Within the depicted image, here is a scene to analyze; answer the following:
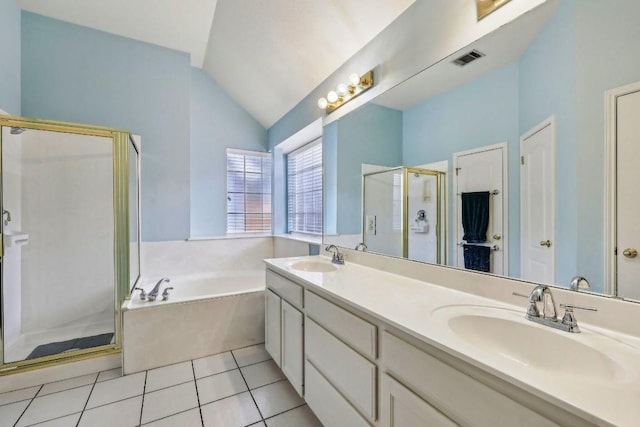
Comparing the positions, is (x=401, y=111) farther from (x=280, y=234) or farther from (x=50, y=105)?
(x=50, y=105)

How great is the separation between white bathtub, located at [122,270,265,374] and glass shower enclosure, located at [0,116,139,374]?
0.21m

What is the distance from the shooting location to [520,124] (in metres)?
1.14

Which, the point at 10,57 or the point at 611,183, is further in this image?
the point at 10,57

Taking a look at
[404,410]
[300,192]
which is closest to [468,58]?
[404,410]

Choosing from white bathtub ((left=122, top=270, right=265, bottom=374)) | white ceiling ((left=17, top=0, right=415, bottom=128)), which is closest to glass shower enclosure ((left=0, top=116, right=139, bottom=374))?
white bathtub ((left=122, top=270, right=265, bottom=374))

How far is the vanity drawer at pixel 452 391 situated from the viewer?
2.10 ft

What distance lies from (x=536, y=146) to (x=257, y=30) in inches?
96.5

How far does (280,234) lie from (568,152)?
3.21m

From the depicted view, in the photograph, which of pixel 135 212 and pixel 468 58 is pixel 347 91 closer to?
pixel 468 58

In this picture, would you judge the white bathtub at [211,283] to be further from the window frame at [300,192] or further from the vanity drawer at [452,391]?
the vanity drawer at [452,391]

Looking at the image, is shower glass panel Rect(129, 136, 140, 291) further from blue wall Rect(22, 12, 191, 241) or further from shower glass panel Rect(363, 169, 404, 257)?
shower glass panel Rect(363, 169, 404, 257)

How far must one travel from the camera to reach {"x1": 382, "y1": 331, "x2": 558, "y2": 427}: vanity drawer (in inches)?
25.2

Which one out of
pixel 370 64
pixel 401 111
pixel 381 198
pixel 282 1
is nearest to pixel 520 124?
pixel 401 111

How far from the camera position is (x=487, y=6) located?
1.24 meters
